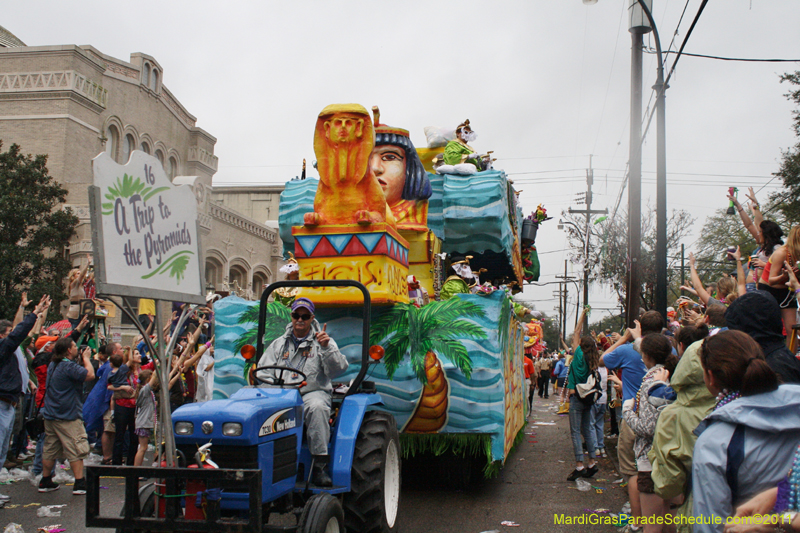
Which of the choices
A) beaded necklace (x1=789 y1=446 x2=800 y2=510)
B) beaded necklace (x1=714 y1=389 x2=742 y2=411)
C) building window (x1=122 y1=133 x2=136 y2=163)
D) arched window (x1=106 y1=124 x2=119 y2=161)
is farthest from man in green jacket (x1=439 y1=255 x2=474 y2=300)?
building window (x1=122 y1=133 x2=136 y2=163)

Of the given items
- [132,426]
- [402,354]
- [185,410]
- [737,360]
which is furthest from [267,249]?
[737,360]

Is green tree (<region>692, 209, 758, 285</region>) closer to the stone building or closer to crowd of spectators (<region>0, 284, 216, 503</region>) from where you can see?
the stone building

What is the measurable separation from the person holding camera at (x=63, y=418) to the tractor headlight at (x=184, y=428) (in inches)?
152

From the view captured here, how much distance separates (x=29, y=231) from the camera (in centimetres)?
2003

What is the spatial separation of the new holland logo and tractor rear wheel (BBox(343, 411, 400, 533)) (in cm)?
64

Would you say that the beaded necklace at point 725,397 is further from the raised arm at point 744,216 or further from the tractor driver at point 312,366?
the raised arm at point 744,216

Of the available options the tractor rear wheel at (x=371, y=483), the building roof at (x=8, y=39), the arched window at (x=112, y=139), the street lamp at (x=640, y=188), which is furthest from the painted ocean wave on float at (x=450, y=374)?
the building roof at (x=8, y=39)

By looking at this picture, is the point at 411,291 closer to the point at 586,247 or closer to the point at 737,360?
the point at 737,360

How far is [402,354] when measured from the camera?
6.19 metres

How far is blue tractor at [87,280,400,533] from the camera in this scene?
3.49 meters

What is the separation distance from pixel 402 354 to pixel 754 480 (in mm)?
4057

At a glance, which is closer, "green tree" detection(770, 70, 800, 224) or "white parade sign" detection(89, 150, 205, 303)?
"white parade sign" detection(89, 150, 205, 303)

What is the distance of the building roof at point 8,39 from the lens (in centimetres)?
2750

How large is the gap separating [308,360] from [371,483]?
1023 mm
